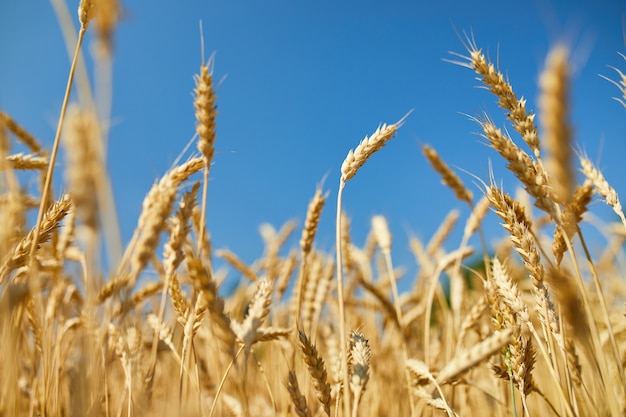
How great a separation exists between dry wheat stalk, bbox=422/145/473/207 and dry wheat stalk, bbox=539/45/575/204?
1.41m

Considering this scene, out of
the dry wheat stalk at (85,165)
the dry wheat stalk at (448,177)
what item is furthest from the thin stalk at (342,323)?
the dry wheat stalk at (448,177)

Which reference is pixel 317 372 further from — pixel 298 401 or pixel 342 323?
pixel 342 323

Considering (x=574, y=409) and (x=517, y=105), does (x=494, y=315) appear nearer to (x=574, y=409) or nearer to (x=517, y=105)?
(x=574, y=409)

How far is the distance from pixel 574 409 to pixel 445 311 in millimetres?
2031

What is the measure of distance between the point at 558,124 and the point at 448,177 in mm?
1497

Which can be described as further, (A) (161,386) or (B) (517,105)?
(A) (161,386)

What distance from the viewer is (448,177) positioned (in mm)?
2326

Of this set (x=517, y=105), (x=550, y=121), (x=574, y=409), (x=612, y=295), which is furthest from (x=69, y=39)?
(x=612, y=295)

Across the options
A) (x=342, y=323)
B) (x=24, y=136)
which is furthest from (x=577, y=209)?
(x=24, y=136)

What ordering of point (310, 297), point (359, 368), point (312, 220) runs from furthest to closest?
point (310, 297), point (312, 220), point (359, 368)

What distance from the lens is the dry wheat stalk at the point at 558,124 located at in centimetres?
85

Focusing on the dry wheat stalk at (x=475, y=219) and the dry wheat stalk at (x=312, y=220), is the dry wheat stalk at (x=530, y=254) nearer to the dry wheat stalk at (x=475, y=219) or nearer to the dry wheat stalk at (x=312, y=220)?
the dry wheat stalk at (x=312, y=220)

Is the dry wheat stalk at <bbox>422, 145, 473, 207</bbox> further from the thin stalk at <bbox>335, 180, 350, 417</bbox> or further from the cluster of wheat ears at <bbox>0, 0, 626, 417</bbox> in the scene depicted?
the thin stalk at <bbox>335, 180, 350, 417</bbox>

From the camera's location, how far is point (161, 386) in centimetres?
268
